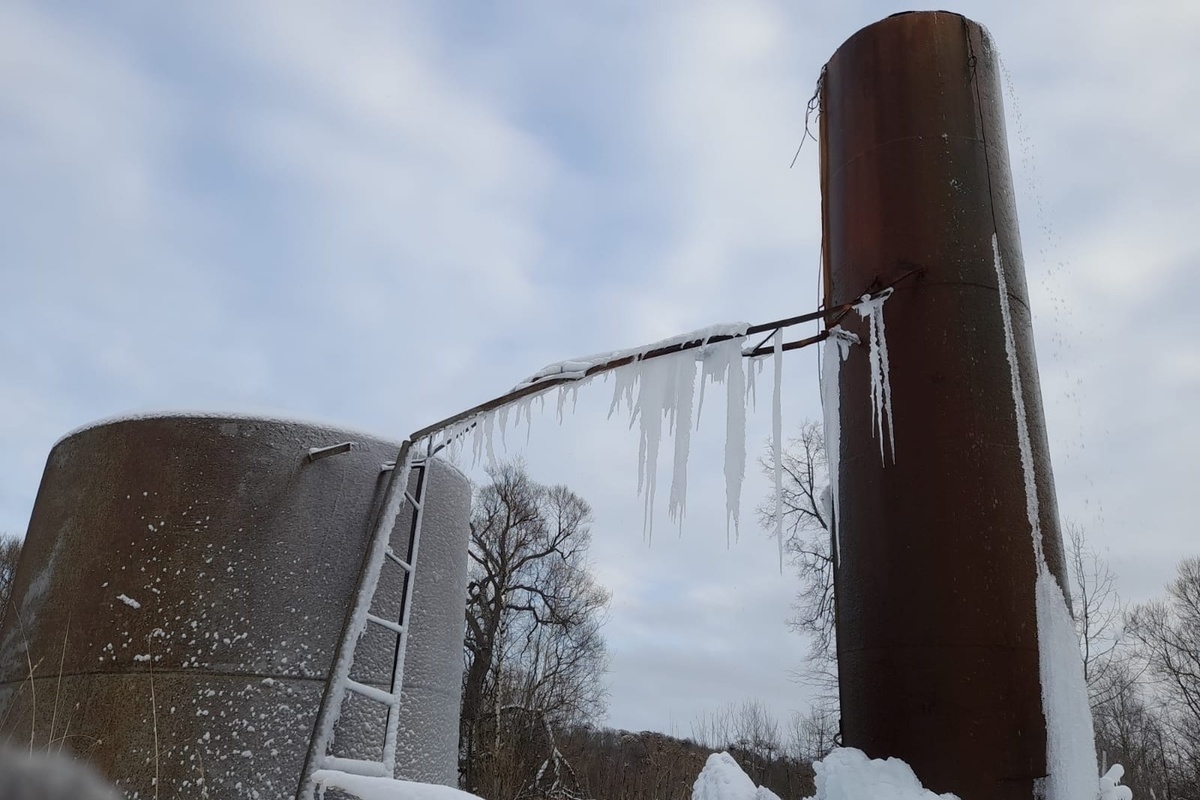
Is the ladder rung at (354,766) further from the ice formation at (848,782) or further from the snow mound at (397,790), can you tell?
the ice formation at (848,782)

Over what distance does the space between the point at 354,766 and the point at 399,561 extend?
124 centimetres

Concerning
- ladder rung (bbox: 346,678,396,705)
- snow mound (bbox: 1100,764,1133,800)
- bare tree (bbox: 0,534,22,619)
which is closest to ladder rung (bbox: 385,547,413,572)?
ladder rung (bbox: 346,678,396,705)

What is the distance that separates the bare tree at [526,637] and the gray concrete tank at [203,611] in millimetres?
15389

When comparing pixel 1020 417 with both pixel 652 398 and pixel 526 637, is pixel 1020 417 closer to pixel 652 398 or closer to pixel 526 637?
pixel 652 398

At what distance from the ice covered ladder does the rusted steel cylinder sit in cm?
259

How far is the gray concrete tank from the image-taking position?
15.9ft

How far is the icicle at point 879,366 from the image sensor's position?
458cm

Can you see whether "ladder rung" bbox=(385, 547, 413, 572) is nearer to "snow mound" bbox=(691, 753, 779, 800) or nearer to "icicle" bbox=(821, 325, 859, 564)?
"snow mound" bbox=(691, 753, 779, 800)

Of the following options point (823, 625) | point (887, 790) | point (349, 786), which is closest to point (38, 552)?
point (349, 786)

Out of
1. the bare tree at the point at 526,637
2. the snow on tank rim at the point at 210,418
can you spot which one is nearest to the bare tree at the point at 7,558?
the bare tree at the point at 526,637

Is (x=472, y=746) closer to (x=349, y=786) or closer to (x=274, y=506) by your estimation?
(x=274, y=506)

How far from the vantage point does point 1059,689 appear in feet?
13.5

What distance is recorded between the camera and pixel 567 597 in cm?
2756

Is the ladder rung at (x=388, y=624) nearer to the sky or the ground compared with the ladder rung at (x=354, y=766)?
nearer to the sky
